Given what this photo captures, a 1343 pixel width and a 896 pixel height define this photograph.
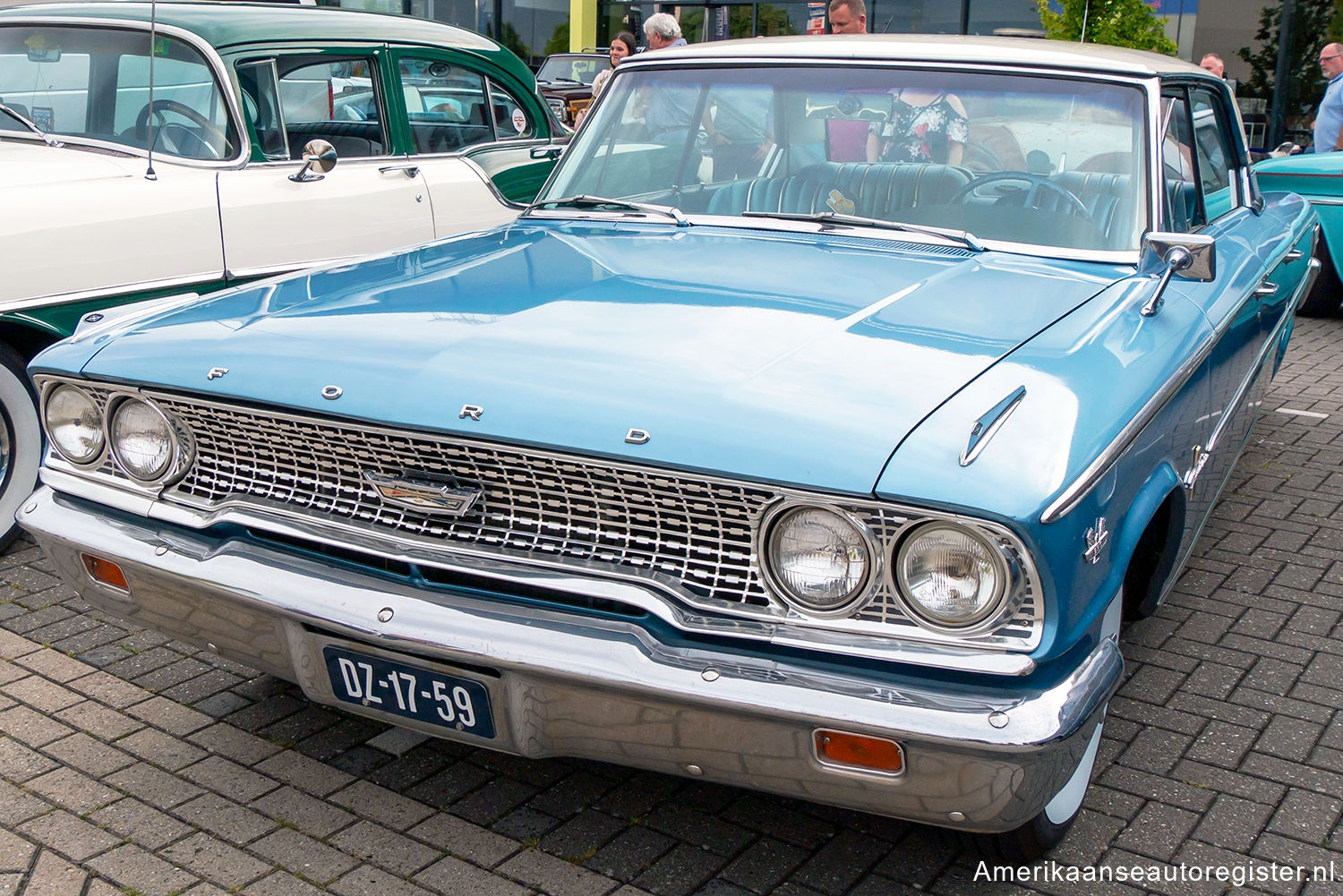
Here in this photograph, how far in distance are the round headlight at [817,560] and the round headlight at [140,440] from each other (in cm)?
143

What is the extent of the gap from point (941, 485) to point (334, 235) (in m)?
3.70

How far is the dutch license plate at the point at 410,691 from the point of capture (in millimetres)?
2277

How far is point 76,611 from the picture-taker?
377 cm

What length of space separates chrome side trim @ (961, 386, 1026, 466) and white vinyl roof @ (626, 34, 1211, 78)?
1537 mm

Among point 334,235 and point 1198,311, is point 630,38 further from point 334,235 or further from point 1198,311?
point 1198,311

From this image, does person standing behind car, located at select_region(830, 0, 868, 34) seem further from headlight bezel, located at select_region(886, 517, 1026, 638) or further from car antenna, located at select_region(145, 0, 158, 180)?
headlight bezel, located at select_region(886, 517, 1026, 638)

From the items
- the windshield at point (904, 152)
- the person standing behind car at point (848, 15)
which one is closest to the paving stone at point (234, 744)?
the windshield at point (904, 152)

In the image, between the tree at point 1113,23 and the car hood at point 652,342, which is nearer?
the car hood at point 652,342

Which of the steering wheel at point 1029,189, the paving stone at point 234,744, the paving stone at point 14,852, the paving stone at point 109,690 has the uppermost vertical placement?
the steering wheel at point 1029,189

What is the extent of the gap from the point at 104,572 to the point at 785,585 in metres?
1.60

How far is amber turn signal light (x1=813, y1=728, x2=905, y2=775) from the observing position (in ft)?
6.52

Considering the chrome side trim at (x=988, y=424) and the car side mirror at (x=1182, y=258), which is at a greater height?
the car side mirror at (x=1182, y=258)

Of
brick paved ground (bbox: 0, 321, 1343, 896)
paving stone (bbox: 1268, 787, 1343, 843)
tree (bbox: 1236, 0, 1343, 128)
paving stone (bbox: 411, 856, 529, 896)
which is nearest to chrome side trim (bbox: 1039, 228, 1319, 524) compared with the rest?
brick paved ground (bbox: 0, 321, 1343, 896)

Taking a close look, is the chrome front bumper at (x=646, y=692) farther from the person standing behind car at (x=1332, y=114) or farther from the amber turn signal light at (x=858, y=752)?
the person standing behind car at (x=1332, y=114)
